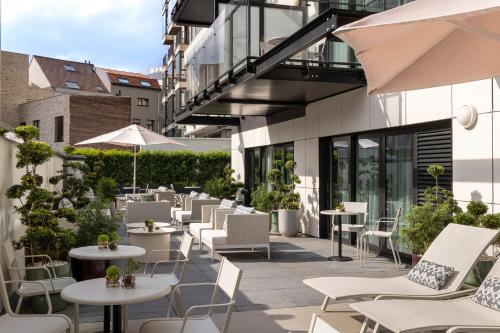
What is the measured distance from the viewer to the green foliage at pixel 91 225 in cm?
722

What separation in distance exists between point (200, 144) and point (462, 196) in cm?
2268

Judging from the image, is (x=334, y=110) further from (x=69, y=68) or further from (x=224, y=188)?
(x=69, y=68)

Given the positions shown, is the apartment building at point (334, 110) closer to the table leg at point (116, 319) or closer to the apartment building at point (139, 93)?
the table leg at point (116, 319)

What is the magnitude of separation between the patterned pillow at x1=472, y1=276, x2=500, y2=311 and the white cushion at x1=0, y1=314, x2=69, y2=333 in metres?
3.52

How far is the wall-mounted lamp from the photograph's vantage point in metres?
7.28

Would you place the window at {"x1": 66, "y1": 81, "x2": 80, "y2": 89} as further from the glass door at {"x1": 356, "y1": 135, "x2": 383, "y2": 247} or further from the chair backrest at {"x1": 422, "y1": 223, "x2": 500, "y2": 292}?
the chair backrest at {"x1": 422, "y1": 223, "x2": 500, "y2": 292}

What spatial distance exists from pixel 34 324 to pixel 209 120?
45.6ft

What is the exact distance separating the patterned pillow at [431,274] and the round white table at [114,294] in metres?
2.77

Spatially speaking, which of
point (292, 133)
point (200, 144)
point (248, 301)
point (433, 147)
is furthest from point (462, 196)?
point (200, 144)

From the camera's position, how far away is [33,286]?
5.27 meters

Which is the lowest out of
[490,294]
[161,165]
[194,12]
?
[490,294]

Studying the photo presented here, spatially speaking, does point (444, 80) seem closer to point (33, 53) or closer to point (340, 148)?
point (340, 148)

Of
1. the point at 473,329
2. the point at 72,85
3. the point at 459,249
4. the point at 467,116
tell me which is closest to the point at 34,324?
the point at 473,329

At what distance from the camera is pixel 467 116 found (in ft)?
24.1
